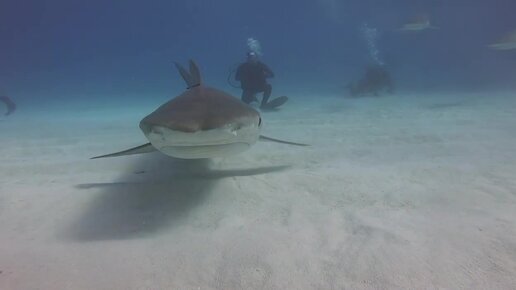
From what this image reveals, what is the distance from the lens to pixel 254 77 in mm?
11211

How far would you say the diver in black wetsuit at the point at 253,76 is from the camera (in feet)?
36.6

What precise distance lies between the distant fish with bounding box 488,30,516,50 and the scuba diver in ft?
21.5

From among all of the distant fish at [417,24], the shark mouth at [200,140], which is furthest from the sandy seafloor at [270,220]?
the distant fish at [417,24]

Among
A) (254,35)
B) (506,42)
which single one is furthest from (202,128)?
(254,35)

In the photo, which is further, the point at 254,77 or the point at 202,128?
the point at 254,77

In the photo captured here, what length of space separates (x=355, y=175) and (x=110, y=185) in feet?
8.32

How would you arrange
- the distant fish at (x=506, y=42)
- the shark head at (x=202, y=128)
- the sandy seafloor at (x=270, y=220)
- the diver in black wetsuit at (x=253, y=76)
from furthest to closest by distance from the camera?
the diver in black wetsuit at (x=253, y=76) → the distant fish at (x=506, y=42) → the shark head at (x=202, y=128) → the sandy seafloor at (x=270, y=220)

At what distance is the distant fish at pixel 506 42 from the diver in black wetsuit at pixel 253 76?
6677 millimetres

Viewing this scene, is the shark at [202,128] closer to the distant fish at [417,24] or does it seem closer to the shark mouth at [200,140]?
the shark mouth at [200,140]

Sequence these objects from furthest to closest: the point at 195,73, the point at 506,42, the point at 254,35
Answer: the point at 254,35 → the point at 506,42 → the point at 195,73

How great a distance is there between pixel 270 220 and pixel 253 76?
29.7ft

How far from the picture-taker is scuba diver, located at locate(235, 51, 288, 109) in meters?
11.2

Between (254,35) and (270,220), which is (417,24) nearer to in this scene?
(270,220)

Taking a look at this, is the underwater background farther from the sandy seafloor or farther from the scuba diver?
the scuba diver
